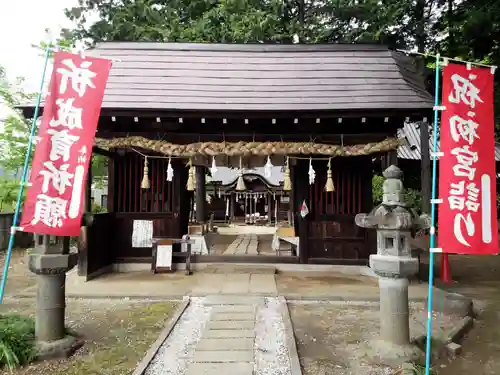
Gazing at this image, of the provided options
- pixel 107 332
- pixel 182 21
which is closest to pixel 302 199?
pixel 107 332

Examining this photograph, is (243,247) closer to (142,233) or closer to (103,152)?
(142,233)

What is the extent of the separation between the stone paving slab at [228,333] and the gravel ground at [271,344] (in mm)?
130

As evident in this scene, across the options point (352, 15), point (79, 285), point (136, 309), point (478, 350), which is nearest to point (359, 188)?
point (478, 350)

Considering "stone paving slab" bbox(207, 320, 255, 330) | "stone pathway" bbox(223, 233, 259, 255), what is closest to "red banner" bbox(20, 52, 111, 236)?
"stone paving slab" bbox(207, 320, 255, 330)

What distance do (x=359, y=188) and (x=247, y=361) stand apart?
5881mm

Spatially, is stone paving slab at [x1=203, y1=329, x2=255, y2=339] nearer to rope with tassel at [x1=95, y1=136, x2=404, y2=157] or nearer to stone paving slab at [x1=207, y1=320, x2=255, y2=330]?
stone paving slab at [x1=207, y1=320, x2=255, y2=330]

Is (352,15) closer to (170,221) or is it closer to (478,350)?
(170,221)

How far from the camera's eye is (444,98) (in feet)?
14.1

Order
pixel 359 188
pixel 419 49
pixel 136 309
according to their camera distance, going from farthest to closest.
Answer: pixel 419 49, pixel 359 188, pixel 136 309

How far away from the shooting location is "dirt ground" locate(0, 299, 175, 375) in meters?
4.11

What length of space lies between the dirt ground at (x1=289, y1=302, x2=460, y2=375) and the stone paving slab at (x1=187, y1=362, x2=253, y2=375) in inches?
27.0

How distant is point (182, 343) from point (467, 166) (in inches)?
169

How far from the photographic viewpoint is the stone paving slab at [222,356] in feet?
14.1

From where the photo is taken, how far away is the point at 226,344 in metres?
4.73
